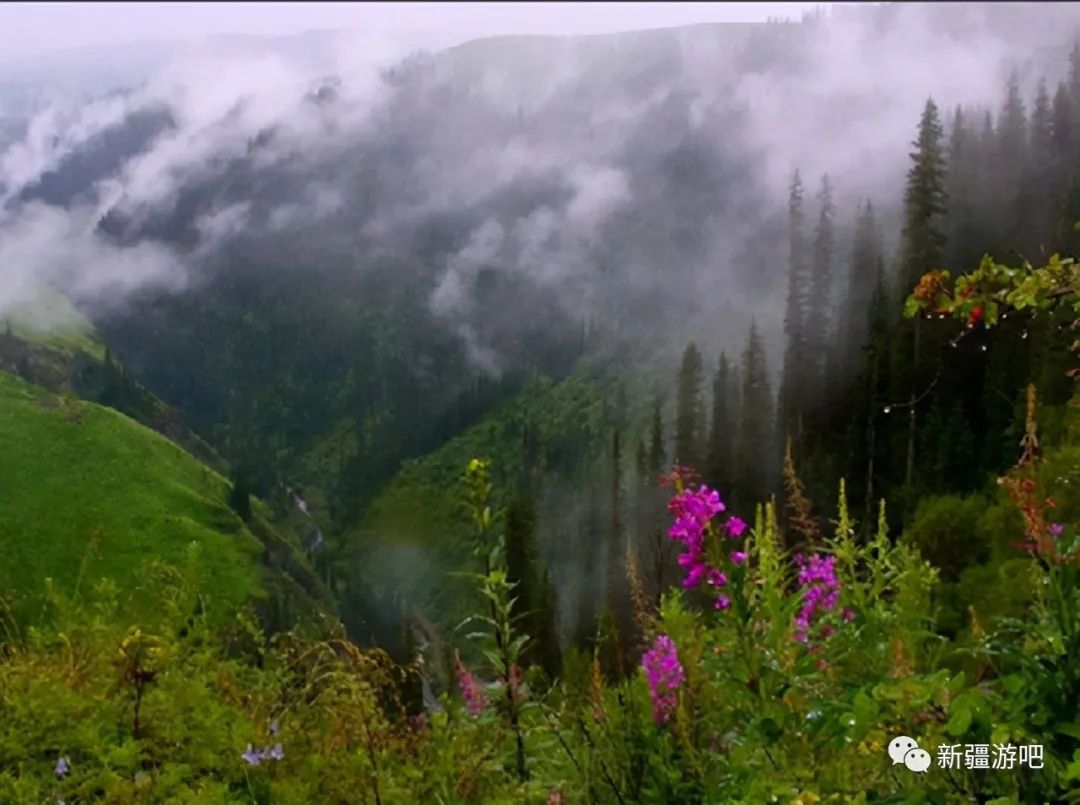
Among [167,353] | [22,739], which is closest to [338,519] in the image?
[167,353]

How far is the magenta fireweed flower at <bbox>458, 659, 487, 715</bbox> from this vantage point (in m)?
3.31

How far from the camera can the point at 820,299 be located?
8883 millimetres

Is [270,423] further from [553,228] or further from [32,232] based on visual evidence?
[32,232]

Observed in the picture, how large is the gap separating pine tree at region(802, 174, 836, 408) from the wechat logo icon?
7.10 metres

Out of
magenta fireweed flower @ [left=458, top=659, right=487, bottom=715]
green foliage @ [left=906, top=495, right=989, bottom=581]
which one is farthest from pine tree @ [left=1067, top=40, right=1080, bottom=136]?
magenta fireweed flower @ [left=458, top=659, right=487, bottom=715]

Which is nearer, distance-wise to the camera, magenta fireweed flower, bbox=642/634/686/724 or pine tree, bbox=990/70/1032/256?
magenta fireweed flower, bbox=642/634/686/724

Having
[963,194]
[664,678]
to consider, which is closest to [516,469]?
[963,194]

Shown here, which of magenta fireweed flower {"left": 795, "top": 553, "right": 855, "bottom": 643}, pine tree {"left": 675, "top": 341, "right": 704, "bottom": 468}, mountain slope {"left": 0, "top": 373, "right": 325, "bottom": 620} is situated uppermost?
magenta fireweed flower {"left": 795, "top": 553, "right": 855, "bottom": 643}

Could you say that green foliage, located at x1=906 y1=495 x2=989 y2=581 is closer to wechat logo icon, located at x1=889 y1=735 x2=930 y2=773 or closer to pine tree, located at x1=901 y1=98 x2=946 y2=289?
pine tree, located at x1=901 y1=98 x2=946 y2=289

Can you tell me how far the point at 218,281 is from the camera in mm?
12953

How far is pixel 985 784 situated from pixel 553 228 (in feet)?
35.2

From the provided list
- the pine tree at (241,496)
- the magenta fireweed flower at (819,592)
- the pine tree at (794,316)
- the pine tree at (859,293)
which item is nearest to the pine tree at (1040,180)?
the pine tree at (859,293)

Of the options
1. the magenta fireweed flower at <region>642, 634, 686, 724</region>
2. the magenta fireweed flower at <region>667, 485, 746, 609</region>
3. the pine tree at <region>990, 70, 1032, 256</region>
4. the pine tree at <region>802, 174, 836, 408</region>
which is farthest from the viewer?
the pine tree at <region>802, 174, 836, 408</region>

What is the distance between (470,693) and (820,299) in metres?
6.84
